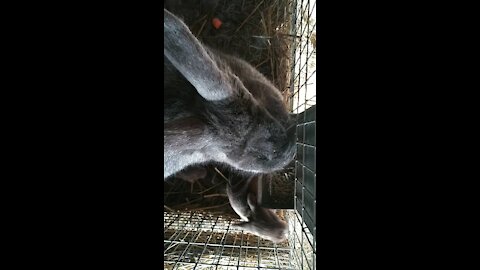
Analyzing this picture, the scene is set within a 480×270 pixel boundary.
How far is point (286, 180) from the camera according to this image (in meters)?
1.89

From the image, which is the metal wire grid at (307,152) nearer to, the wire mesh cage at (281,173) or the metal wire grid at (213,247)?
the wire mesh cage at (281,173)

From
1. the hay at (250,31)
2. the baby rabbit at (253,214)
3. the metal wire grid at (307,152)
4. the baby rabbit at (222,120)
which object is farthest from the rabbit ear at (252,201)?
the hay at (250,31)

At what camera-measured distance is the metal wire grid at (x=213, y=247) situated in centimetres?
140

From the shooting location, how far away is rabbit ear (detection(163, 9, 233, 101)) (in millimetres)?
1183

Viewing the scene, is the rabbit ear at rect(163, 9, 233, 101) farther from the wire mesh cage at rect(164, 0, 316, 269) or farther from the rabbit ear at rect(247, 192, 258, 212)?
the rabbit ear at rect(247, 192, 258, 212)

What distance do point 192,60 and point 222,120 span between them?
495mm

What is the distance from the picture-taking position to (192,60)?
133 centimetres

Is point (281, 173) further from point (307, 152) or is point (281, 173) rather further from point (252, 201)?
point (307, 152)

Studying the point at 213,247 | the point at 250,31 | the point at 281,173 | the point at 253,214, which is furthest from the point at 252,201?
the point at 250,31
